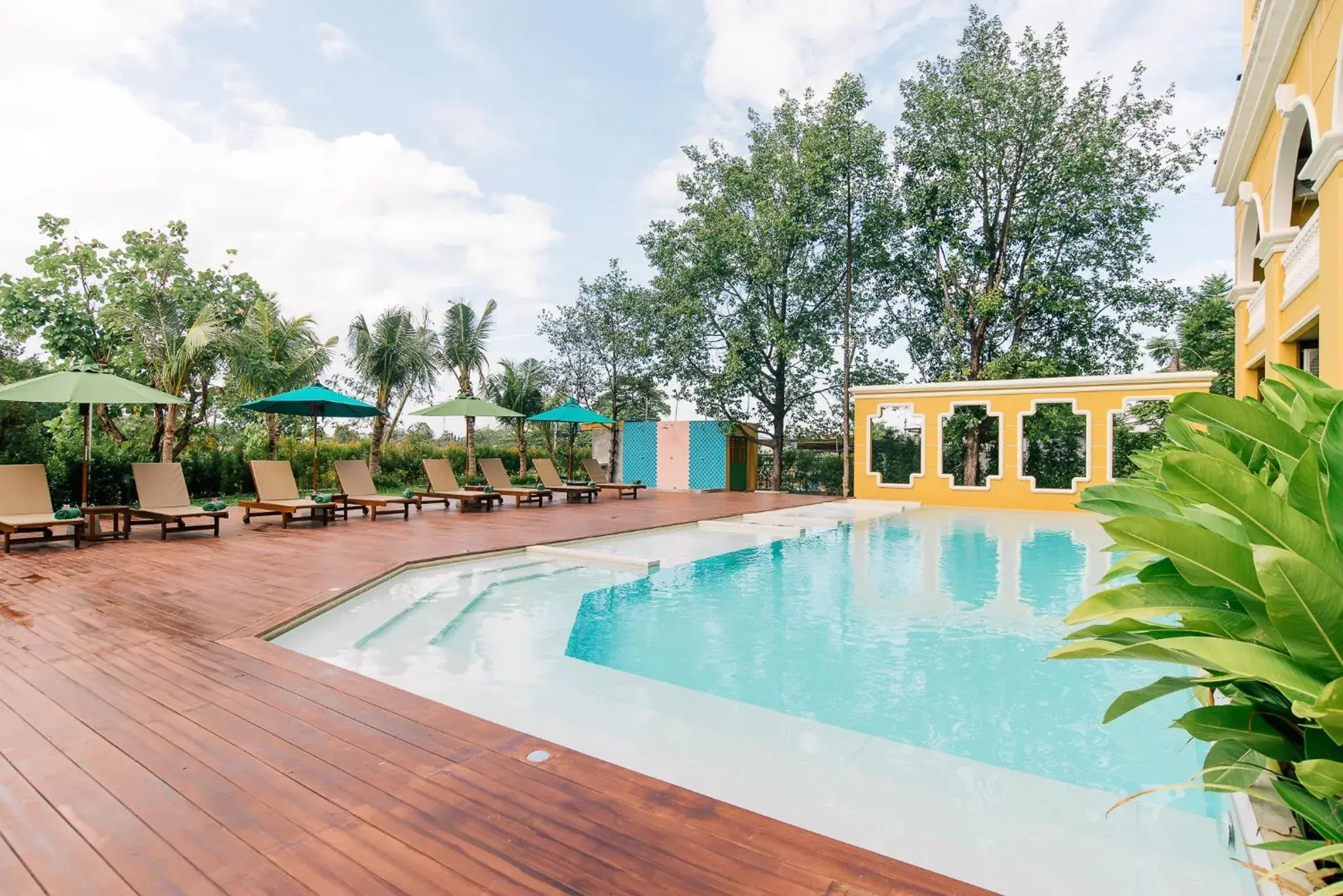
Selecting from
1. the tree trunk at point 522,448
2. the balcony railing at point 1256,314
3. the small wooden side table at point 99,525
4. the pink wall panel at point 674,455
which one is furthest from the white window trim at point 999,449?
the small wooden side table at point 99,525

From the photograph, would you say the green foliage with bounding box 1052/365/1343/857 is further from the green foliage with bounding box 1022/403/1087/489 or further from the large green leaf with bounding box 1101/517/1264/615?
the green foliage with bounding box 1022/403/1087/489

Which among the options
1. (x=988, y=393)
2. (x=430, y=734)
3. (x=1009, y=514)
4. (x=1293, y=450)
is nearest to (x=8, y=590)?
(x=430, y=734)

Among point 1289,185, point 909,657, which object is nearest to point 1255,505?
point 909,657

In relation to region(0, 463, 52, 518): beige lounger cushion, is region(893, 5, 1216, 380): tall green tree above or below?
above

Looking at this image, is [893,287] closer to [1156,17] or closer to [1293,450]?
[1156,17]

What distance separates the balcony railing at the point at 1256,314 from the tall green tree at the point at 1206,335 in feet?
34.6

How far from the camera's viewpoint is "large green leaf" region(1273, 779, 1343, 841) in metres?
0.92

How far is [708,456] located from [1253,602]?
20.2m

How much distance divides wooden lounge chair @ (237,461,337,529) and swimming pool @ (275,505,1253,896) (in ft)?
13.5

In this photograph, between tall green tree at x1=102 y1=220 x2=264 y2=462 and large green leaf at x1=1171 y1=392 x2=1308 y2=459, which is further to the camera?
tall green tree at x1=102 y1=220 x2=264 y2=462

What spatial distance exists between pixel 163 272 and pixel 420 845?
20.4 metres

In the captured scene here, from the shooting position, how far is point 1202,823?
2.71 metres

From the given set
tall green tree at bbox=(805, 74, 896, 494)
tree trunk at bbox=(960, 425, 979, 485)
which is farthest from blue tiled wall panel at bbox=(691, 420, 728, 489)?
tree trunk at bbox=(960, 425, 979, 485)

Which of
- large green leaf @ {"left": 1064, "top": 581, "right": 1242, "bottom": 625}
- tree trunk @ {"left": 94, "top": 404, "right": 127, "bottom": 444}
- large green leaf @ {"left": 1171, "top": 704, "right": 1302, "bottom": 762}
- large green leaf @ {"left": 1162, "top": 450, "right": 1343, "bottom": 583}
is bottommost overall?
large green leaf @ {"left": 1171, "top": 704, "right": 1302, "bottom": 762}
